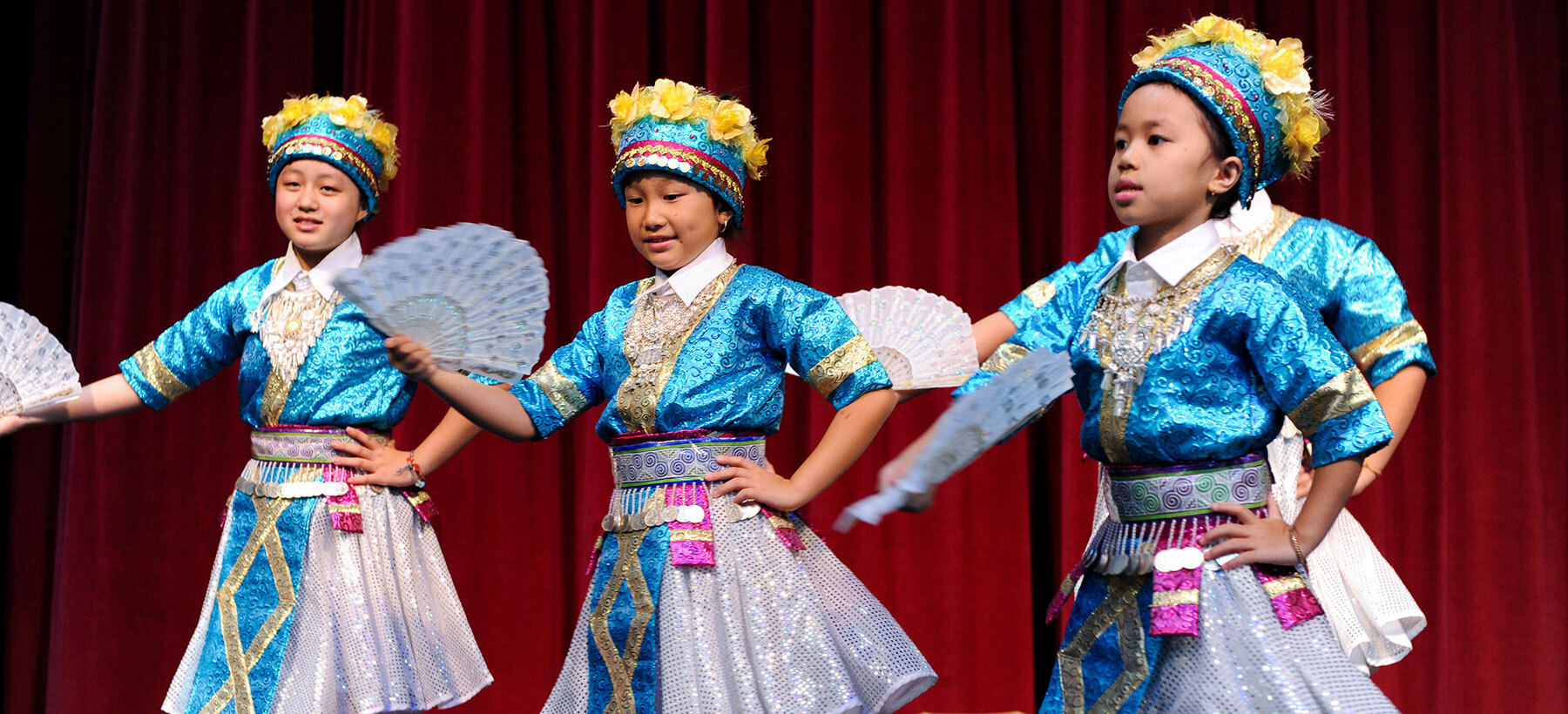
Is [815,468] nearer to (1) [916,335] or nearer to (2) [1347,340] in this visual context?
(1) [916,335]

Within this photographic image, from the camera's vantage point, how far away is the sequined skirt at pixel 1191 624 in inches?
64.6

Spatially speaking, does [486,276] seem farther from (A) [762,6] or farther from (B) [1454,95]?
(B) [1454,95]

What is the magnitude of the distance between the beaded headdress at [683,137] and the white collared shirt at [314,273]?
66 centimetres

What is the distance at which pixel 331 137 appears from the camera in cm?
277

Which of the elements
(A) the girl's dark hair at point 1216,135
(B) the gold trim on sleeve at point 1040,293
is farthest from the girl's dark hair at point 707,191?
(A) the girl's dark hair at point 1216,135

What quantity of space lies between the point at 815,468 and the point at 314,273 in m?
1.12

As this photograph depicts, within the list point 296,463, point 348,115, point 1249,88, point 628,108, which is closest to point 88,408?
point 296,463

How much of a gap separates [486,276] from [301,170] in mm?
887

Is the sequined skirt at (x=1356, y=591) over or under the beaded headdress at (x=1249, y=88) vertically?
under

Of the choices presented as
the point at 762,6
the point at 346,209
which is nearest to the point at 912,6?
the point at 762,6

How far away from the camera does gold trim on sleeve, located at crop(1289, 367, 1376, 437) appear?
65.0 inches

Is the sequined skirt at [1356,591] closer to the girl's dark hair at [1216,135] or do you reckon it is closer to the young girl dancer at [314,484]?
the girl's dark hair at [1216,135]

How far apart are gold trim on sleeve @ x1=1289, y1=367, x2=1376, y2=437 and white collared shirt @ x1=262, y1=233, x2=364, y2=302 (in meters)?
1.74

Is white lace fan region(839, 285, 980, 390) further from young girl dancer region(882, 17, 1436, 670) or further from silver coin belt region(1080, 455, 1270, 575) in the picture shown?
silver coin belt region(1080, 455, 1270, 575)
